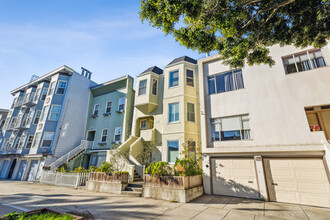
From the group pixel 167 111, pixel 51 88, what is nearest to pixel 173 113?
pixel 167 111

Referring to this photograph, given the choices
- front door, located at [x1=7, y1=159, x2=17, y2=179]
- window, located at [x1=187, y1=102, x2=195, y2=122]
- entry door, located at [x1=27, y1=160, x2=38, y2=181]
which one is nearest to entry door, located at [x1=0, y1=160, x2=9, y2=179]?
front door, located at [x1=7, y1=159, x2=17, y2=179]

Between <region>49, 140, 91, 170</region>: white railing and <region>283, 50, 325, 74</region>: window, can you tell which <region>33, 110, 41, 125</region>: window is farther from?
<region>283, 50, 325, 74</region>: window

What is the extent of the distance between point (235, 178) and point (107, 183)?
896 cm

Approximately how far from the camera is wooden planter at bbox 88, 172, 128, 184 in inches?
460

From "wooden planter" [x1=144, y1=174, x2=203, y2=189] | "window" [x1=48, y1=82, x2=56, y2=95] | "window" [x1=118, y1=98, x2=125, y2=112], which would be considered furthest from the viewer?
"window" [x1=48, y1=82, x2=56, y2=95]

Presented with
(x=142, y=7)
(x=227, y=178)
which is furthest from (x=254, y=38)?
(x=227, y=178)

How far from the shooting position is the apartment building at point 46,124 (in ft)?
71.0

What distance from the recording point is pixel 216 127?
12.4m

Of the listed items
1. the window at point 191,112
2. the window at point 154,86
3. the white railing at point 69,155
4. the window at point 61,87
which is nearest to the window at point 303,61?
the window at point 191,112

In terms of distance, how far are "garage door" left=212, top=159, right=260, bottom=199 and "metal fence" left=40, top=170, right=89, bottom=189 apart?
426 inches

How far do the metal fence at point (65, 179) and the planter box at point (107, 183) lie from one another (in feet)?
5.09

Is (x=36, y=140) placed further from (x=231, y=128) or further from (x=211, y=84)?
(x=231, y=128)

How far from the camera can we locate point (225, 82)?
1309 cm

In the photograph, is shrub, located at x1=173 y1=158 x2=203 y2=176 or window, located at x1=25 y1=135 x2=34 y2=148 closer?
shrub, located at x1=173 y1=158 x2=203 y2=176
